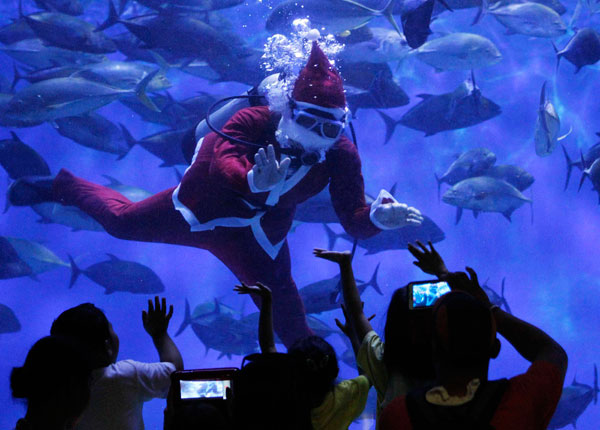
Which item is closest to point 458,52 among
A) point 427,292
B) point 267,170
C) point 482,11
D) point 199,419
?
point 482,11

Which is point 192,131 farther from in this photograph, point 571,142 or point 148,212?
point 571,142

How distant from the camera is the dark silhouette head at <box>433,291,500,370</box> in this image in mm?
1378

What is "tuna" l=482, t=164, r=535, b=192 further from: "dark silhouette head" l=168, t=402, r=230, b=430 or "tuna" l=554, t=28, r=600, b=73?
"dark silhouette head" l=168, t=402, r=230, b=430

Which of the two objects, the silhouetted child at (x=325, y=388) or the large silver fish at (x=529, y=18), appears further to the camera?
the large silver fish at (x=529, y=18)

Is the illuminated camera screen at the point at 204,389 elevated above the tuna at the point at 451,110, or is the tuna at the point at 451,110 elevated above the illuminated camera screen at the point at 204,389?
the illuminated camera screen at the point at 204,389

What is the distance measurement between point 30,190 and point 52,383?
5.02 m

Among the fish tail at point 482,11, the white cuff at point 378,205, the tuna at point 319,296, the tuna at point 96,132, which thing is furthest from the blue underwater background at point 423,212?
the white cuff at point 378,205

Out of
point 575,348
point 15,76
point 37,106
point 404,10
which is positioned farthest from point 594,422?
point 15,76

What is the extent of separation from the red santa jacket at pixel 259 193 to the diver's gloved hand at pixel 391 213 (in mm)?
279

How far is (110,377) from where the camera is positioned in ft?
6.70

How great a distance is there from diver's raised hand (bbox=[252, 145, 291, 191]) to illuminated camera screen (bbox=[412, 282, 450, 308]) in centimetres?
237

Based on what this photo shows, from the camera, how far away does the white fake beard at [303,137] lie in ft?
16.5

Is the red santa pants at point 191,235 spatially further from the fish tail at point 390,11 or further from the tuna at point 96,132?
the fish tail at point 390,11

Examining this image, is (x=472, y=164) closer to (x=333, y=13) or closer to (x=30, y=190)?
(x=333, y=13)
